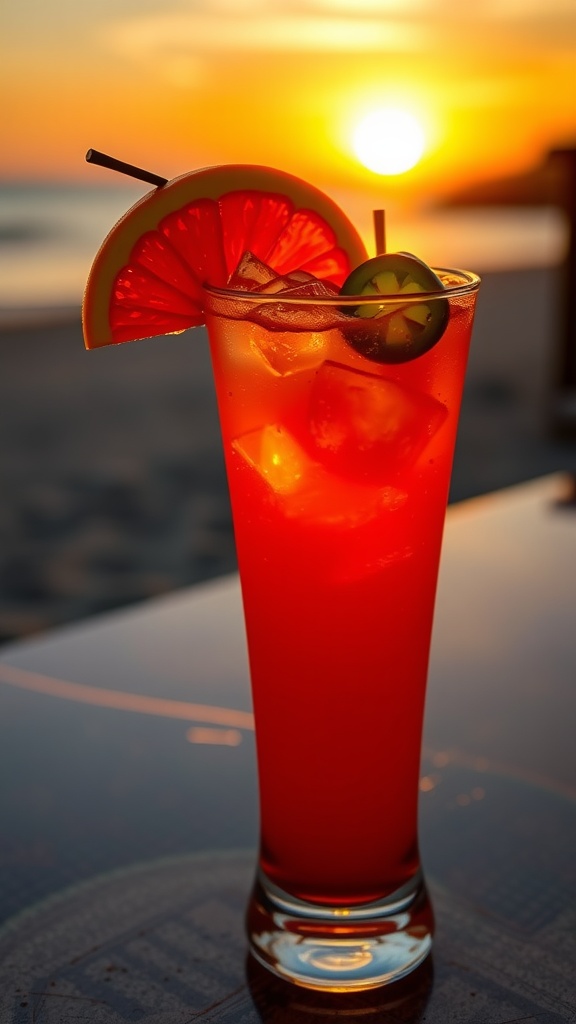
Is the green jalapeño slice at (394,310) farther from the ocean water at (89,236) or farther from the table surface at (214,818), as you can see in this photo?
the ocean water at (89,236)

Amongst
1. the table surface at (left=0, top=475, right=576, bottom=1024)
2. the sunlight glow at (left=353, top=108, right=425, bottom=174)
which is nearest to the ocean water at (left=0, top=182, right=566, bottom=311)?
the sunlight glow at (left=353, top=108, right=425, bottom=174)

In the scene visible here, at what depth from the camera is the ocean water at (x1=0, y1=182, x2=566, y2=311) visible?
14336mm

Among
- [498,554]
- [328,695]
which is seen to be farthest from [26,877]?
[498,554]

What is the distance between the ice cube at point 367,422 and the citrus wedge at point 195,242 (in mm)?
151

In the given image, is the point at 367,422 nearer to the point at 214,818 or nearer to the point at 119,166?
the point at 119,166

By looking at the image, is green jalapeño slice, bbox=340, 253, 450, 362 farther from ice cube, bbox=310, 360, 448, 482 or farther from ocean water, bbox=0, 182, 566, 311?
ocean water, bbox=0, 182, 566, 311

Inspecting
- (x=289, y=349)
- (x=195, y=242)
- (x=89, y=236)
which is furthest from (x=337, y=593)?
(x=89, y=236)

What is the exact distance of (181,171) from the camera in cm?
1234

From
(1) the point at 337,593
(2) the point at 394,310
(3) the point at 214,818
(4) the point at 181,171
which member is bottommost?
(3) the point at 214,818

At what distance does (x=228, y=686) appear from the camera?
1.38 m

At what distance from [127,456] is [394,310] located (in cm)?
640

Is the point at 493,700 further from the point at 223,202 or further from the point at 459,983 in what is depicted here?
A: the point at 223,202

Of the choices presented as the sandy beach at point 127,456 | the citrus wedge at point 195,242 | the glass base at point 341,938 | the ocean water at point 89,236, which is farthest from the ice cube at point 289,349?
the ocean water at point 89,236

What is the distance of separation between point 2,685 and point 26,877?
42 centimetres
